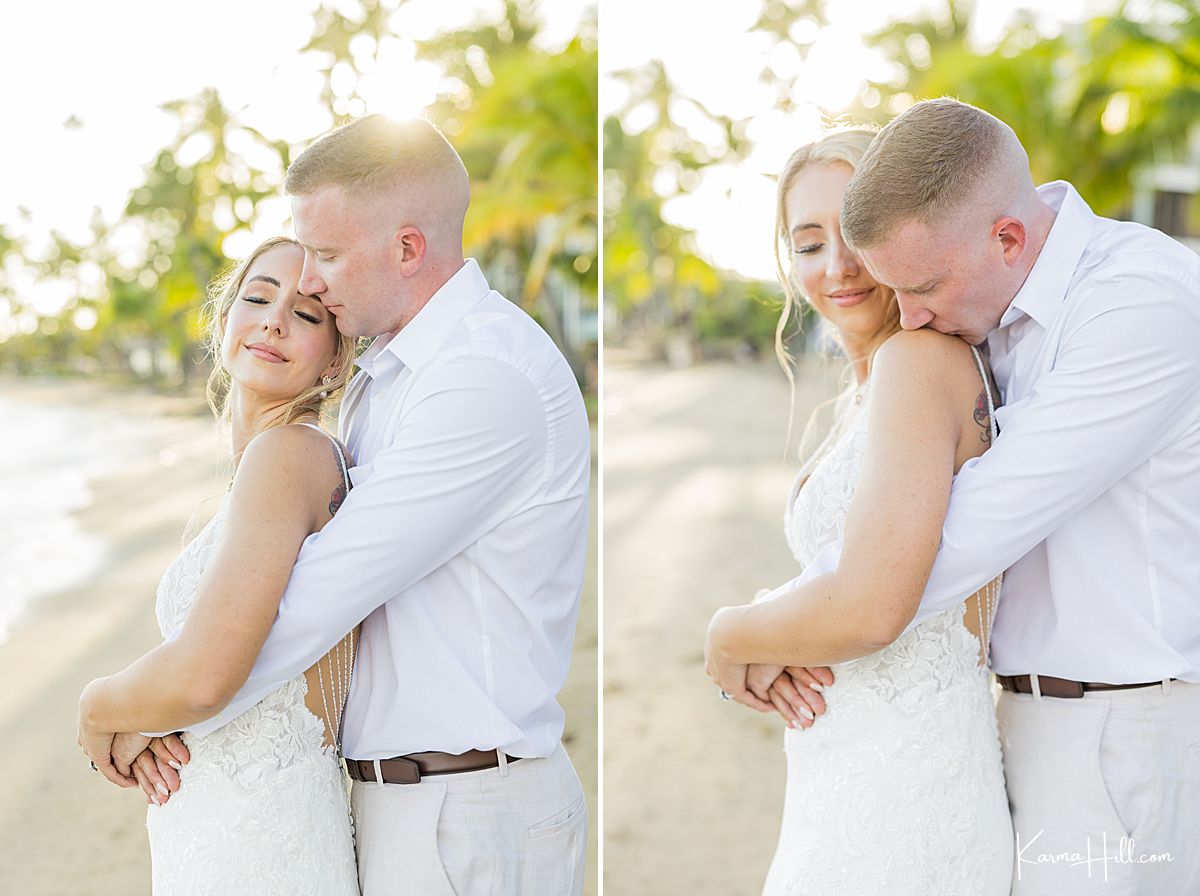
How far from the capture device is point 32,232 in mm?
25719

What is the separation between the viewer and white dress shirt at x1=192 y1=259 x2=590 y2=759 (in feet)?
5.84

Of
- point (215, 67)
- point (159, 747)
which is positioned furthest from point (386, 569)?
point (215, 67)

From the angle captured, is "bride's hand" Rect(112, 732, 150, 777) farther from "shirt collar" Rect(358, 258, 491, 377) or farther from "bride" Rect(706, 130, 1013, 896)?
"bride" Rect(706, 130, 1013, 896)

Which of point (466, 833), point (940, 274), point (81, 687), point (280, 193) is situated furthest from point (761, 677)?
point (280, 193)

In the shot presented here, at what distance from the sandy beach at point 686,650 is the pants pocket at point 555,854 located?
1.21m

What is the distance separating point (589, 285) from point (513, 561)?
20284mm

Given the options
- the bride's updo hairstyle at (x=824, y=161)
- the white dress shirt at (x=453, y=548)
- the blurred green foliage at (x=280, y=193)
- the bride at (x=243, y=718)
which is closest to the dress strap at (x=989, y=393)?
the bride's updo hairstyle at (x=824, y=161)

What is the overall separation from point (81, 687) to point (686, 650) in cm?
531

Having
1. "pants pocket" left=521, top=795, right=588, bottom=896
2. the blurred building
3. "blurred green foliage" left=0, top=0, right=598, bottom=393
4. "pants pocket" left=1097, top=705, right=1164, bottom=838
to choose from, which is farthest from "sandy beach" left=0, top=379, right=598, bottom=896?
the blurred building

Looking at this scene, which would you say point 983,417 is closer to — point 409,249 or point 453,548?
point 453,548

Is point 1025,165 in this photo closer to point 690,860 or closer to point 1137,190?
point 690,860

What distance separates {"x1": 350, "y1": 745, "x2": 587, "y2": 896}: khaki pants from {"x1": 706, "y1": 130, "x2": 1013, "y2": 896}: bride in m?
0.38

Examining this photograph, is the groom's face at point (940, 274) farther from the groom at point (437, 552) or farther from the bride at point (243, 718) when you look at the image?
the bride at point (243, 718)

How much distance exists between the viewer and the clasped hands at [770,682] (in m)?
1.99
